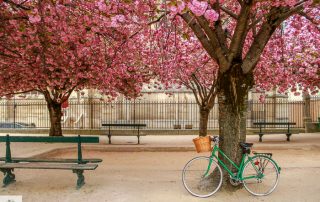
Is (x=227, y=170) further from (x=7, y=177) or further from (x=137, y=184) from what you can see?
(x=7, y=177)

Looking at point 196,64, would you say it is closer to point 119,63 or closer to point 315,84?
point 119,63

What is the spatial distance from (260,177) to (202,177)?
1.15m

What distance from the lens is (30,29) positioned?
10.9 metres

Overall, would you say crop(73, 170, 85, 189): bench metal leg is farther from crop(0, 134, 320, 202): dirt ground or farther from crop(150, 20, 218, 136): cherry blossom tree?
crop(150, 20, 218, 136): cherry blossom tree

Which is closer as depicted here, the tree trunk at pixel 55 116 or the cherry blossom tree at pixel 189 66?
the cherry blossom tree at pixel 189 66

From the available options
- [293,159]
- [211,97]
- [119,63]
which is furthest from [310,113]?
[119,63]

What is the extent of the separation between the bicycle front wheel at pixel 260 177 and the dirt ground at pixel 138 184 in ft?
0.54

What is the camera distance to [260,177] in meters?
8.12

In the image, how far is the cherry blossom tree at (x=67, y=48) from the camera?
32.6 ft

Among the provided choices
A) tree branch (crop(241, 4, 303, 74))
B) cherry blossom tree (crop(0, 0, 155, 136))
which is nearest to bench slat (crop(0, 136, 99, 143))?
cherry blossom tree (crop(0, 0, 155, 136))

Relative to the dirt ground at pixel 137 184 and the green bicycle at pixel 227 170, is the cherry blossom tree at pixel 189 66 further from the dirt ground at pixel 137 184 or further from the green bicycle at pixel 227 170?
the green bicycle at pixel 227 170

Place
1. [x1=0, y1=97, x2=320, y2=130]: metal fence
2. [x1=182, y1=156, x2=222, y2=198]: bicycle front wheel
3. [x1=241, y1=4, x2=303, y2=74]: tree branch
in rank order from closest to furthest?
[x1=182, y1=156, x2=222, y2=198]: bicycle front wheel → [x1=241, y1=4, x2=303, y2=74]: tree branch → [x1=0, y1=97, x2=320, y2=130]: metal fence

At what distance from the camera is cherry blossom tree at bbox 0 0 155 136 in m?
9.93

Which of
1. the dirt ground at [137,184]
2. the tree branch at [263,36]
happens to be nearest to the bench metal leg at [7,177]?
the dirt ground at [137,184]
